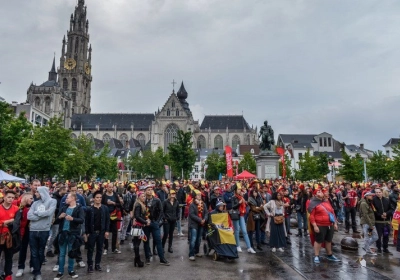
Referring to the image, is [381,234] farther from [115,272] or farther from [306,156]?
[306,156]

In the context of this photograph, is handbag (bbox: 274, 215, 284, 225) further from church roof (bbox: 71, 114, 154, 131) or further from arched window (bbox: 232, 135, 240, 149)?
church roof (bbox: 71, 114, 154, 131)

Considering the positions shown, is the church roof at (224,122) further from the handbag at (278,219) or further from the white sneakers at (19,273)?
the white sneakers at (19,273)

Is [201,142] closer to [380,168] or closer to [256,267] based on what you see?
[380,168]

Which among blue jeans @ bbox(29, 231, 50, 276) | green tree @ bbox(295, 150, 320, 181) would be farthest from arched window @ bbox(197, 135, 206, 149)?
blue jeans @ bbox(29, 231, 50, 276)

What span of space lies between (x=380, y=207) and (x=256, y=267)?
480 cm

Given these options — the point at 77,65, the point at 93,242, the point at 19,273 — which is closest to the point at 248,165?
the point at 93,242

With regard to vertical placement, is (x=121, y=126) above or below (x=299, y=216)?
above

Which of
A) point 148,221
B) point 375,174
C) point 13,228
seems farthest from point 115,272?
point 375,174

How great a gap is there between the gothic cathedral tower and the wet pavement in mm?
126249

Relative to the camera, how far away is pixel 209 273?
7.42 meters

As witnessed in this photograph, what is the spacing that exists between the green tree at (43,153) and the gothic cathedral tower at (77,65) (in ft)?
325

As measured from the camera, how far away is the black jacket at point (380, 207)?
9.72 metres

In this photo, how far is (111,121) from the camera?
392 ft

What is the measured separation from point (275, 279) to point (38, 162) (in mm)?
29474
